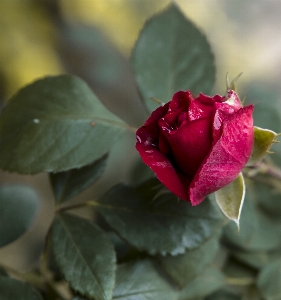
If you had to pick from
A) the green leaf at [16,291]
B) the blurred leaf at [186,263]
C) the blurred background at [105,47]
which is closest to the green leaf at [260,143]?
the blurred leaf at [186,263]

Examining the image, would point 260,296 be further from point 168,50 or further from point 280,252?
point 168,50

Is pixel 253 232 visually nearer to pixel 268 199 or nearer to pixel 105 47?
pixel 268 199

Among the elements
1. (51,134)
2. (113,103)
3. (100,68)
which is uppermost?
(51,134)

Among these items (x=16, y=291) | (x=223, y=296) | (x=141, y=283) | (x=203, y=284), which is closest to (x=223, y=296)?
(x=223, y=296)

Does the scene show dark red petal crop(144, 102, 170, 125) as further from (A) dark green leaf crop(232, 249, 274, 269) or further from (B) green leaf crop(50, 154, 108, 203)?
(A) dark green leaf crop(232, 249, 274, 269)

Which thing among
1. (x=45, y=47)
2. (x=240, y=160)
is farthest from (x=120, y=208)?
(x=45, y=47)

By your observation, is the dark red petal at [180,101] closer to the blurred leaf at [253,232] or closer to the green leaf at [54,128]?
the green leaf at [54,128]
